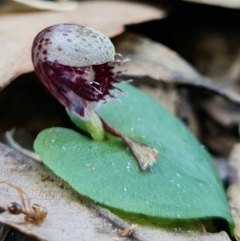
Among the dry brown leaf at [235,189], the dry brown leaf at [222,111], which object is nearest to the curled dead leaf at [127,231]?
the dry brown leaf at [235,189]

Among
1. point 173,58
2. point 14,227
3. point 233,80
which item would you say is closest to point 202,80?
point 173,58

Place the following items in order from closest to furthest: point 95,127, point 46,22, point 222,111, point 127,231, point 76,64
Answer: point 127,231 → point 76,64 → point 95,127 → point 46,22 → point 222,111

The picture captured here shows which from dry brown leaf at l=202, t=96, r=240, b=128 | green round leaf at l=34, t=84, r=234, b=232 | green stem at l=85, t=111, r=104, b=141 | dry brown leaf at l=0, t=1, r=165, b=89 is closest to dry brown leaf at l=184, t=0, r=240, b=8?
dry brown leaf at l=0, t=1, r=165, b=89

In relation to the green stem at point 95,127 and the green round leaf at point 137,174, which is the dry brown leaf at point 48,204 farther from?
the green stem at point 95,127

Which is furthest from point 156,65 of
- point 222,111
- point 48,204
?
point 48,204

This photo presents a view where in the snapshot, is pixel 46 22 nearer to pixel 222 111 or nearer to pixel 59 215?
pixel 222 111
